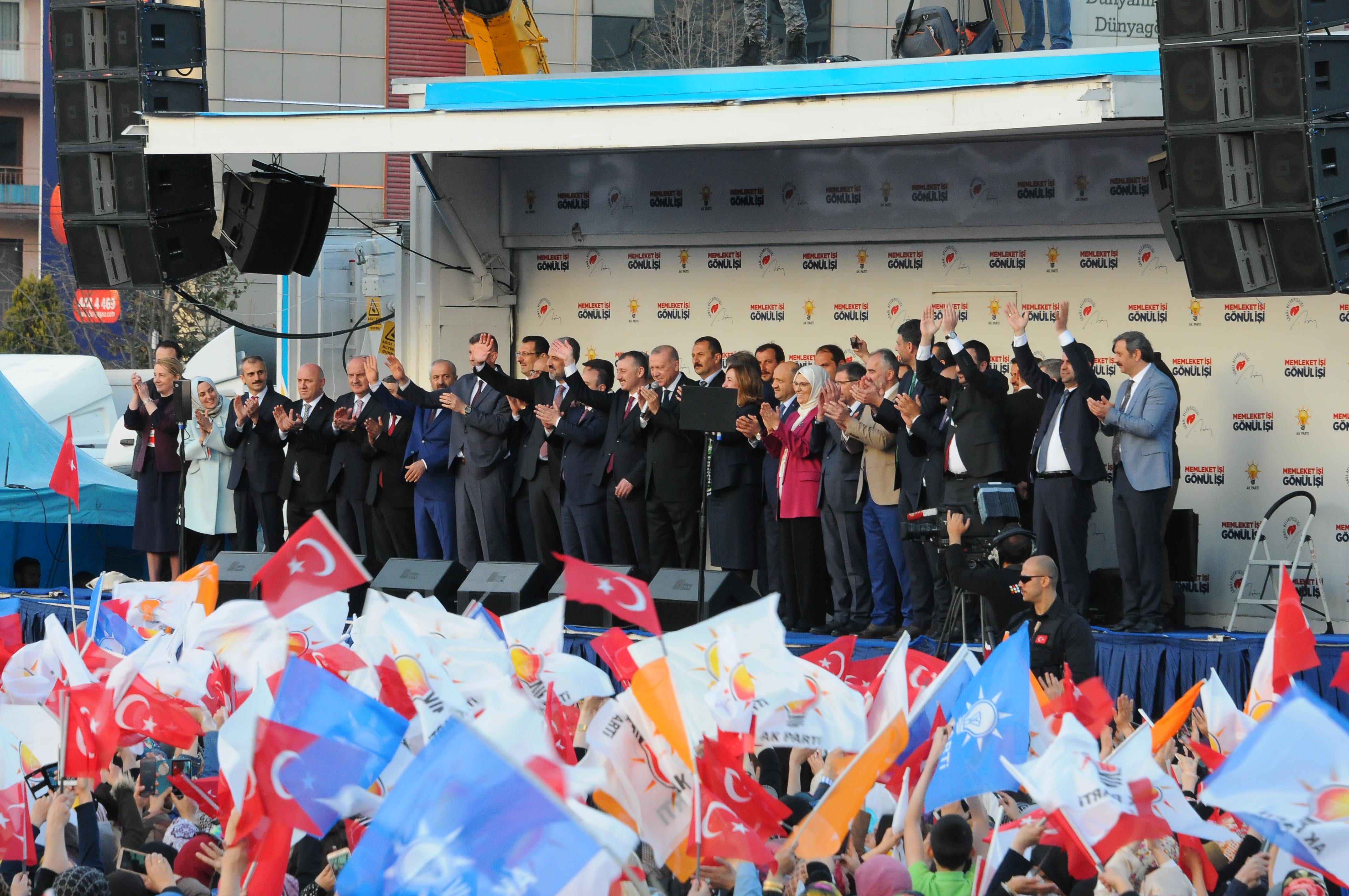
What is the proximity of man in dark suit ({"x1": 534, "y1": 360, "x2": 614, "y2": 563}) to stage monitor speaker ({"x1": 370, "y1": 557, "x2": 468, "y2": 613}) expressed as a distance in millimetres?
824

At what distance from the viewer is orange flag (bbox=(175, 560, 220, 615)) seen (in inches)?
390

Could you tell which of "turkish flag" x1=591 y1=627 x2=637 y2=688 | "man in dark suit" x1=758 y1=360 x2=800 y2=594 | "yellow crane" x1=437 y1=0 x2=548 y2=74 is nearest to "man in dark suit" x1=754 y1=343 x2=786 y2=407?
"man in dark suit" x1=758 y1=360 x2=800 y2=594

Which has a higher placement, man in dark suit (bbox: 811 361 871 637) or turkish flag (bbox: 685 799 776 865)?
man in dark suit (bbox: 811 361 871 637)

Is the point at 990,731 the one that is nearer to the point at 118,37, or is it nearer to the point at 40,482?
the point at 118,37

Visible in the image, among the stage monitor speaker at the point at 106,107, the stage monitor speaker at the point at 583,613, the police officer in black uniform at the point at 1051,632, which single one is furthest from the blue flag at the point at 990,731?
the stage monitor speaker at the point at 106,107

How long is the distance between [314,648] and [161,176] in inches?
226

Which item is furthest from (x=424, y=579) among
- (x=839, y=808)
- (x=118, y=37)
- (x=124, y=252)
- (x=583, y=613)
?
(x=839, y=808)

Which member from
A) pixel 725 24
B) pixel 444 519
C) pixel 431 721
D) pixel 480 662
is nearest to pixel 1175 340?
pixel 444 519

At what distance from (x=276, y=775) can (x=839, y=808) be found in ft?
5.36

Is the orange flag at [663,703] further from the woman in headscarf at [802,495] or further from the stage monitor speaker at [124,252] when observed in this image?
the stage monitor speaker at [124,252]

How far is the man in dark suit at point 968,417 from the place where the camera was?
10258mm

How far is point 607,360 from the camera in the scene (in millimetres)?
13961

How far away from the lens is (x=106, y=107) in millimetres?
12492

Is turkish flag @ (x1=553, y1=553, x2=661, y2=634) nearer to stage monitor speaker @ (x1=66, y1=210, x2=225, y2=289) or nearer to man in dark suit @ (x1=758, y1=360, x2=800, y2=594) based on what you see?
man in dark suit @ (x1=758, y1=360, x2=800, y2=594)
